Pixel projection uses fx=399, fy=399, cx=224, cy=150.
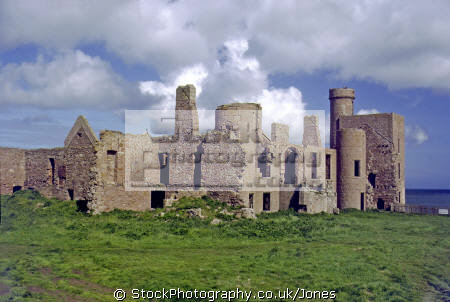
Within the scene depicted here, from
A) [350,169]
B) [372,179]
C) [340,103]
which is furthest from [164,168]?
[340,103]

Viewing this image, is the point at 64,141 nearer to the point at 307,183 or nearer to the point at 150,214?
Answer: the point at 150,214

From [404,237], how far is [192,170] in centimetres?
1201

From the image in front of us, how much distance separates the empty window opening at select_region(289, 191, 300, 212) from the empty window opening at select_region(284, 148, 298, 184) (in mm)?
2514

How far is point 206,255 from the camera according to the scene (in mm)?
13688

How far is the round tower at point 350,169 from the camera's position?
3331 cm

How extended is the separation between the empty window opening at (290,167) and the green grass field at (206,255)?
754 cm

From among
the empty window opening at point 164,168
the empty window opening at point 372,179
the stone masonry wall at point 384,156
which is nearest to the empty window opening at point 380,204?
the stone masonry wall at point 384,156

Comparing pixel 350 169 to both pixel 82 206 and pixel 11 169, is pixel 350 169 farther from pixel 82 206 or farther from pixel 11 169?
pixel 11 169

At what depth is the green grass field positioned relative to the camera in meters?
10.3

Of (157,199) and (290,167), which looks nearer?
(157,199)

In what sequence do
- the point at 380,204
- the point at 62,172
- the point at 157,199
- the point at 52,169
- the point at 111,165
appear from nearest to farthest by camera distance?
1. the point at 111,165
2. the point at 157,199
3. the point at 62,172
4. the point at 52,169
5. the point at 380,204

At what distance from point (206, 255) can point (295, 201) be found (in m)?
14.3

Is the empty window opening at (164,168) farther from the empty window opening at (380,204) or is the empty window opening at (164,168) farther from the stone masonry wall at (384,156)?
the empty window opening at (380,204)

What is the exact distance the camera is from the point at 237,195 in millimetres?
22500
